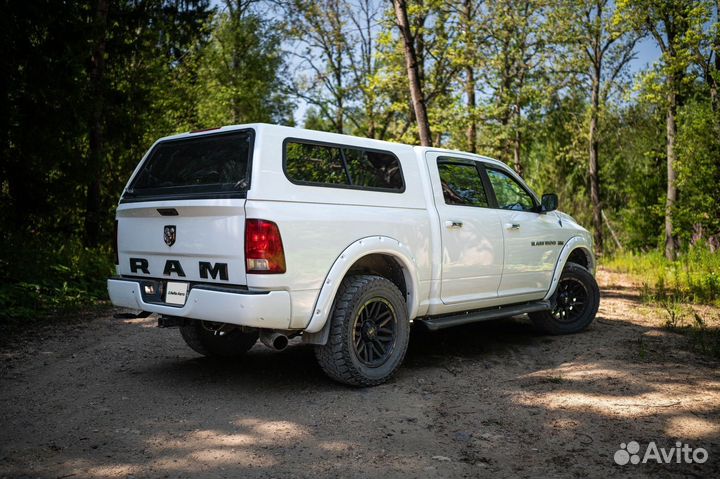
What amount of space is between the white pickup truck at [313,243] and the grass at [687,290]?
215 cm

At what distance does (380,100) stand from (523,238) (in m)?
16.9

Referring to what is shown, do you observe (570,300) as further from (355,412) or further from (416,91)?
(416,91)

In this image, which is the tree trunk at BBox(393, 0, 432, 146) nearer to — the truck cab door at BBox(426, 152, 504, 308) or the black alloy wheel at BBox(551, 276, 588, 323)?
the black alloy wheel at BBox(551, 276, 588, 323)

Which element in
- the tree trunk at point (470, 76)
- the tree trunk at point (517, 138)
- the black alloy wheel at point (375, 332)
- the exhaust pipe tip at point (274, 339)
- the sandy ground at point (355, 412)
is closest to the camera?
the sandy ground at point (355, 412)

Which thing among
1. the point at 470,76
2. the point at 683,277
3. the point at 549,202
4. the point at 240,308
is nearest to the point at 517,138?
the point at 470,76

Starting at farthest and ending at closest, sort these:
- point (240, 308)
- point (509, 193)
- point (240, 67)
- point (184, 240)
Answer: point (240, 67), point (509, 193), point (184, 240), point (240, 308)

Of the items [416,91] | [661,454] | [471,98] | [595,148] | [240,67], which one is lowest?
[661,454]

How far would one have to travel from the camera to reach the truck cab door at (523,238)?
5.92 metres

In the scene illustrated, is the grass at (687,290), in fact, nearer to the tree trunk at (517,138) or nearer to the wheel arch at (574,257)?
the wheel arch at (574,257)

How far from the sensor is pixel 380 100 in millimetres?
22094

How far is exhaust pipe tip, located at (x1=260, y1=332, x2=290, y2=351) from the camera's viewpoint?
163 inches

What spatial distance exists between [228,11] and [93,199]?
15578mm

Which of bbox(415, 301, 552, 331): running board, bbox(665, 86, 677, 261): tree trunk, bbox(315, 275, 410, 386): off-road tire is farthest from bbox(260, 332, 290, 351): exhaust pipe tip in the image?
bbox(665, 86, 677, 261): tree trunk

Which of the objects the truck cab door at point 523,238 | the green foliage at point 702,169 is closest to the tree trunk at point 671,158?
the green foliage at point 702,169
